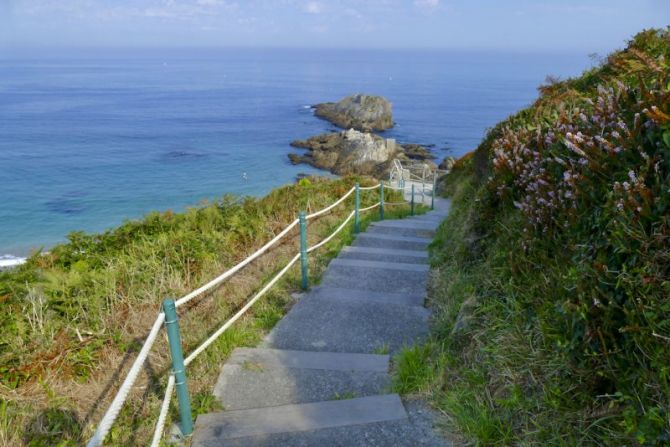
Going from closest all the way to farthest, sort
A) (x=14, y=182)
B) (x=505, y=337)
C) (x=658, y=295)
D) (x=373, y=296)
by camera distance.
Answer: (x=658, y=295), (x=505, y=337), (x=373, y=296), (x=14, y=182)

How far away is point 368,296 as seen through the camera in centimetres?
558

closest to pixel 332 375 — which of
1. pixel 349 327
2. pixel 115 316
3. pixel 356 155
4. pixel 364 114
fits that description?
pixel 349 327

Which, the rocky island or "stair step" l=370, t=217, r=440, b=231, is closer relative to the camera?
"stair step" l=370, t=217, r=440, b=231

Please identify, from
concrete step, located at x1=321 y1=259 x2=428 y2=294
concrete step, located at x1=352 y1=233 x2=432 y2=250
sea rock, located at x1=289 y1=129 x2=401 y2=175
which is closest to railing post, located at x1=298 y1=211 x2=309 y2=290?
concrete step, located at x1=321 y1=259 x2=428 y2=294

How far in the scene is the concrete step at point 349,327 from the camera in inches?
175

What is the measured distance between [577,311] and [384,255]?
515 centimetres

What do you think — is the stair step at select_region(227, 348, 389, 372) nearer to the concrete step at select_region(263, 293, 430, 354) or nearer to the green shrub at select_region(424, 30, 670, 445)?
the concrete step at select_region(263, 293, 430, 354)

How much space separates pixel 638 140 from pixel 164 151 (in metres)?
50.0

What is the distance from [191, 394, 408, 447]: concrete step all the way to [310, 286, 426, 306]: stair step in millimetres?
2149

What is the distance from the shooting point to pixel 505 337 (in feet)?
10.5

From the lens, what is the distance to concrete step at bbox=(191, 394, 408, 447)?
117 inches

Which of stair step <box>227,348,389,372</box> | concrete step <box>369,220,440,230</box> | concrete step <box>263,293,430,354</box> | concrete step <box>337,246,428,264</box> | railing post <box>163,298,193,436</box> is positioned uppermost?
railing post <box>163,298,193,436</box>

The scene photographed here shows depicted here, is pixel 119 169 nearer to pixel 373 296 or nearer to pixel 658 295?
pixel 373 296

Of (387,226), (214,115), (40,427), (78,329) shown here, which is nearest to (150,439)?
(40,427)
